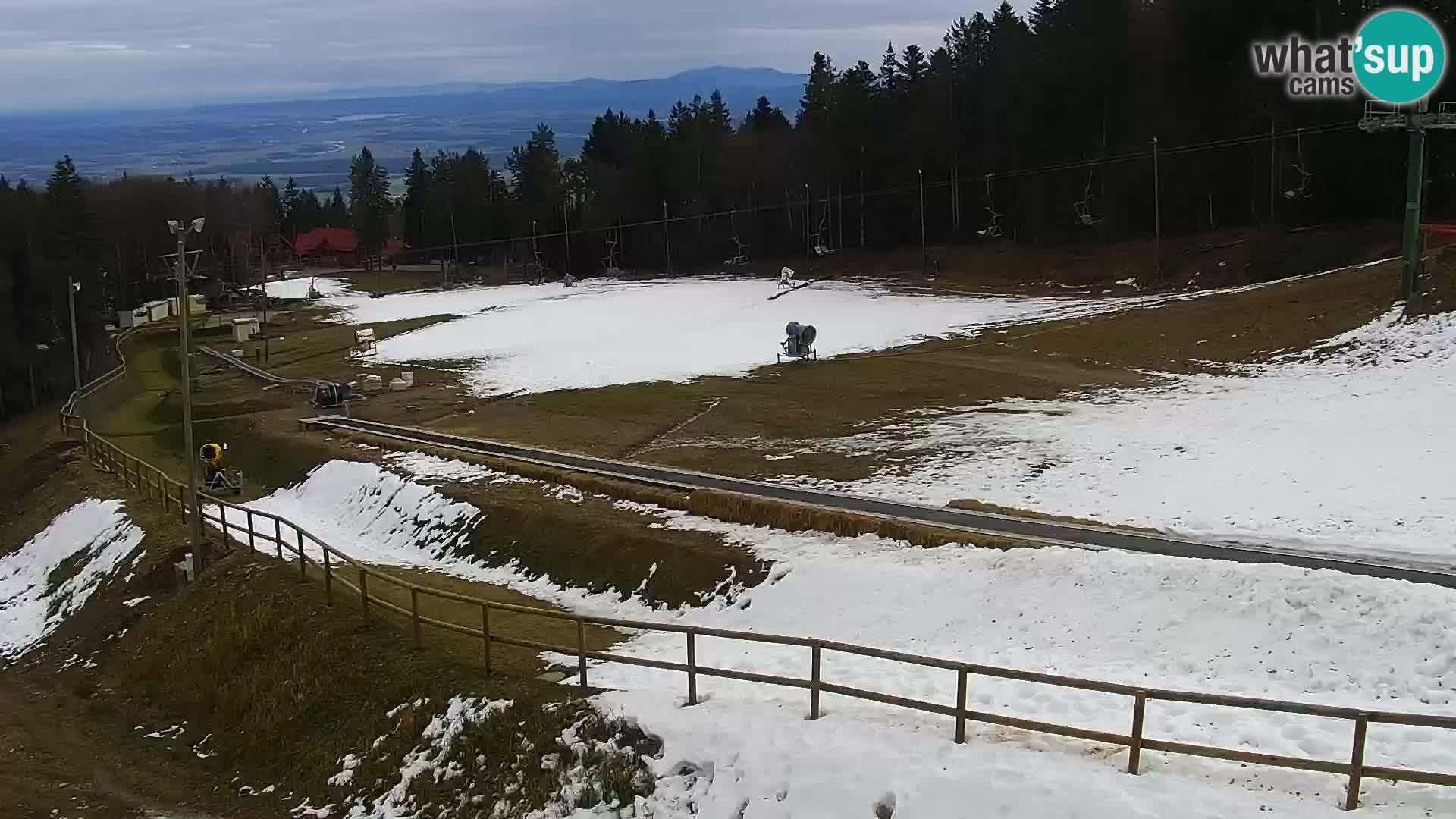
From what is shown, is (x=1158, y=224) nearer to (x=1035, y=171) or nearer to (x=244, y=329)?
(x=1035, y=171)

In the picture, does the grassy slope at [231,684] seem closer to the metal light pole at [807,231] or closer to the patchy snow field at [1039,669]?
the patchy snow field at [1039,669]

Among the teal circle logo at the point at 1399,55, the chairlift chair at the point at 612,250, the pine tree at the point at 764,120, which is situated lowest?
the chairlift chair at the point at 612,250

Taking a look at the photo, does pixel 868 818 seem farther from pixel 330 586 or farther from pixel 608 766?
pixel 330 586

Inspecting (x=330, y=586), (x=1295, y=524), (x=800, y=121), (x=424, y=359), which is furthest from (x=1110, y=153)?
(x=330, y=586)

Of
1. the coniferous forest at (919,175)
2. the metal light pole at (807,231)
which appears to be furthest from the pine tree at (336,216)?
the metal light pole at (807,231)

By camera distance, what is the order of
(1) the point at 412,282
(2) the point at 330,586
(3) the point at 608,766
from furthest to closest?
(1) the point at 412,282, (2) the point at 330,586, (3) the point at 608,766

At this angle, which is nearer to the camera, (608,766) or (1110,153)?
(608,766)
